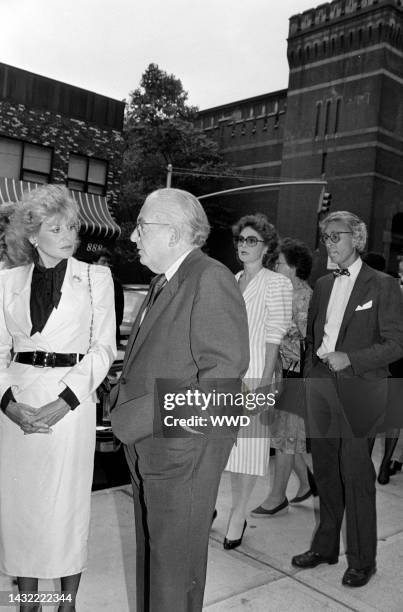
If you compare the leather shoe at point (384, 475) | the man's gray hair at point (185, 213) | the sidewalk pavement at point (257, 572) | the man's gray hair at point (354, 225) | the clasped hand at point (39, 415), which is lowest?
the sidewalk pavement at point (257, 572)

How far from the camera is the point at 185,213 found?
2.38 metres

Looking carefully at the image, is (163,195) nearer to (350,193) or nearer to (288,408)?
(288,408)

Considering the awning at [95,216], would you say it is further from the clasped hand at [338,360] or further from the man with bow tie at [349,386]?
the clasped hand at [338,360]

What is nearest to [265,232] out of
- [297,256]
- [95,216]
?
[297,256]

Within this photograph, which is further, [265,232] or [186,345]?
[265,232]

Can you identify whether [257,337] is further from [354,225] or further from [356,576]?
[356,576]

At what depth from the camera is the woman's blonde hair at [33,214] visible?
9.09 feet

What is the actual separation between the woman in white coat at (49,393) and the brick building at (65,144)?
1750cm

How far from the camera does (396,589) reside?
327 cm

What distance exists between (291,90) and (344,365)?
3371 centimetres

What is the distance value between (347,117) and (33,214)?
31598 mm

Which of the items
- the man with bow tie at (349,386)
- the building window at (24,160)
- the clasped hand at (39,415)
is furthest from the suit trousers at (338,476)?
the building window at (24,160)

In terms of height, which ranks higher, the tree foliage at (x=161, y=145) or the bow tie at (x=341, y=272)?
the tree foliage at (x=161, y=145)

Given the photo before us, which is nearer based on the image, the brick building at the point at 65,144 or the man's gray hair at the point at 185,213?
the man's gray hair at the point at 185,213
